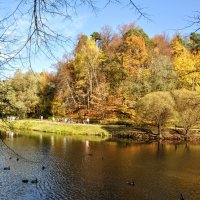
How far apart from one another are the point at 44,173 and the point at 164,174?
11039 mm

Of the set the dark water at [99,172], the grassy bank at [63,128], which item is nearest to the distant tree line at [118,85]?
the grassy bank at [63,128]

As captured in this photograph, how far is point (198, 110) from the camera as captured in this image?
58031 mm

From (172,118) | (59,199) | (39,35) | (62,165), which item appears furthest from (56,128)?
(39,35)

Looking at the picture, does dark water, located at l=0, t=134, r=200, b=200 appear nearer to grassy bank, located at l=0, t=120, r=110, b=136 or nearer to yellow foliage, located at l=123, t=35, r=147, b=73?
grassy bank, located at l=0, t=120, r=110, b=136

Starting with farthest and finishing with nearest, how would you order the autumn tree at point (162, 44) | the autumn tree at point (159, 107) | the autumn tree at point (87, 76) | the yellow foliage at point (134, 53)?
the autumn tree at point (162, 44) → the autumn tree at point (87, 76) → the yellow foliage at point (134, 53) → the autumn tree at point (159, 107)

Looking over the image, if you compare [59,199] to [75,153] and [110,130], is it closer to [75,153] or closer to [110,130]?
[75,153]

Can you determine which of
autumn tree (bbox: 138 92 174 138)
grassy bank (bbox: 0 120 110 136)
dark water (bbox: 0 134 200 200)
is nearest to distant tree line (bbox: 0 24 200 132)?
autumn tree (bbox: 138 92 174 138)

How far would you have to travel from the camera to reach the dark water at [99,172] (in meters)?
24.4

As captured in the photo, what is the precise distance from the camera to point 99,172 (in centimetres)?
3119

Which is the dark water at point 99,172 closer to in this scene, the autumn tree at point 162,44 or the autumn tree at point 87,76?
the autumn tree at point 87,76

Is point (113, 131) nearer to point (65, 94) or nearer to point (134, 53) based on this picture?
point (65, 94)

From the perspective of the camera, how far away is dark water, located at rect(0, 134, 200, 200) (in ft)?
80.2

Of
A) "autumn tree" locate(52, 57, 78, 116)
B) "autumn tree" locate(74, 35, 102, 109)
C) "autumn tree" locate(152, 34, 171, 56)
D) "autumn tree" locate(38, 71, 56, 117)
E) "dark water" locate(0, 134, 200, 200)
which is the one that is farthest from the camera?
"autumn tree" locate(152, 34, 171, 56)

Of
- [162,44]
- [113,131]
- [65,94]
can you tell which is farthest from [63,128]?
[162,44]
